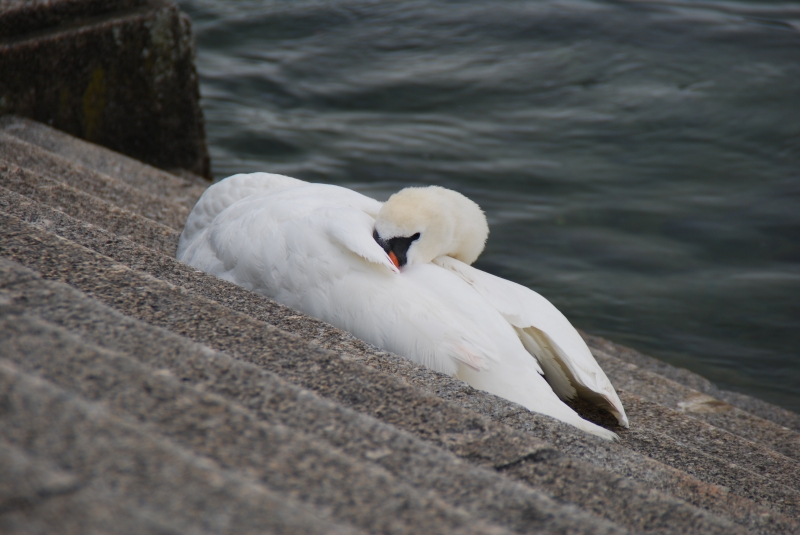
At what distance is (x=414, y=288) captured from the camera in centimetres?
211

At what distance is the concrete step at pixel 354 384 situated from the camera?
131 centimetres

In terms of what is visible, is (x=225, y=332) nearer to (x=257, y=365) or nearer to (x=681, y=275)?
(x=257, y=365)

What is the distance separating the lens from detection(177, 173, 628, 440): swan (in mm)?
1986

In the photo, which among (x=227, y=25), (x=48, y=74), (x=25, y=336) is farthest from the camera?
(x=227, y=25)

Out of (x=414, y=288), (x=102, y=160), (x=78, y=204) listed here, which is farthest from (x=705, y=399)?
(x=102, y=160)

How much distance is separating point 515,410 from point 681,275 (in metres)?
4.74

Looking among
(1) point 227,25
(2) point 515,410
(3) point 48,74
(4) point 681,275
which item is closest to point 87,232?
(2) point 515,410

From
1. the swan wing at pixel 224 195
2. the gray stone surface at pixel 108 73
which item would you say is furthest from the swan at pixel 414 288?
the gray stone surface at pixel 108 73

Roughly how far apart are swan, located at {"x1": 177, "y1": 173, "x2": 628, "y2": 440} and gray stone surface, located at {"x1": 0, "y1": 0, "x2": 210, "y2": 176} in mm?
1877

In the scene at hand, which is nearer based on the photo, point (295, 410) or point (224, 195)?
point (295, 410)

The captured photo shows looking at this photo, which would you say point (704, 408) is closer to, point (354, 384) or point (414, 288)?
point (414, 288)

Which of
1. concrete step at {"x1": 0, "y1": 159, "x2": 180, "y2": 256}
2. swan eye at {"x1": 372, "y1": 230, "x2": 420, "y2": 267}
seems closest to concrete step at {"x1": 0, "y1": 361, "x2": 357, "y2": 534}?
swan eye at {"x1": 372, "y1": 230, "x2": 420, "y2": 267}

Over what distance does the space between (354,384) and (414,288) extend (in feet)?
2.04

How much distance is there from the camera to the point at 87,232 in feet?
6.84
